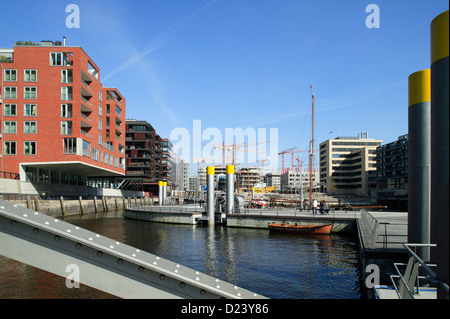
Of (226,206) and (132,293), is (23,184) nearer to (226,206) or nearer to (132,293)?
(226,206)

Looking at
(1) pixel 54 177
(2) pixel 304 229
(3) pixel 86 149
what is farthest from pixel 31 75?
(2) pixel 304 229

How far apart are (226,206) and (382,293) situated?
31.2 meters

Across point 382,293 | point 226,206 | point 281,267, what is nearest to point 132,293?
point 382,293

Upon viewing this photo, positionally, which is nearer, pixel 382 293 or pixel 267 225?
pixel 382 293

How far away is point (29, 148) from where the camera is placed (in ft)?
152

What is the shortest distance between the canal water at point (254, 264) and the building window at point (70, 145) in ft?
70.3

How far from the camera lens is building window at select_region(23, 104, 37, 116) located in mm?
46844

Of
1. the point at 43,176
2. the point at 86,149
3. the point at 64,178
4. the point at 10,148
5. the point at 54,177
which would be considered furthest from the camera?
the point at 64,178

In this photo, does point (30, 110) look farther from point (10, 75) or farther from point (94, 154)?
point (94, 154)

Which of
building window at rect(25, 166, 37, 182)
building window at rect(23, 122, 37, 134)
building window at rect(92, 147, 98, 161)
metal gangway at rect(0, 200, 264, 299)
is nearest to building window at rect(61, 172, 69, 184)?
building window at rect(25, 166, 37, 182)

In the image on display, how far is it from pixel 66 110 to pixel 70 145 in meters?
5.04

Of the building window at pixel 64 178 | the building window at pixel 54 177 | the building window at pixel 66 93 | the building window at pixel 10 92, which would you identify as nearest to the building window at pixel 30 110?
the building window at pixel 10 92

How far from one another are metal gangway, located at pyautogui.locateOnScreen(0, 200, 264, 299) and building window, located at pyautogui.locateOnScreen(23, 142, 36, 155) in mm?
48850

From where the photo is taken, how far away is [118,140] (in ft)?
244
